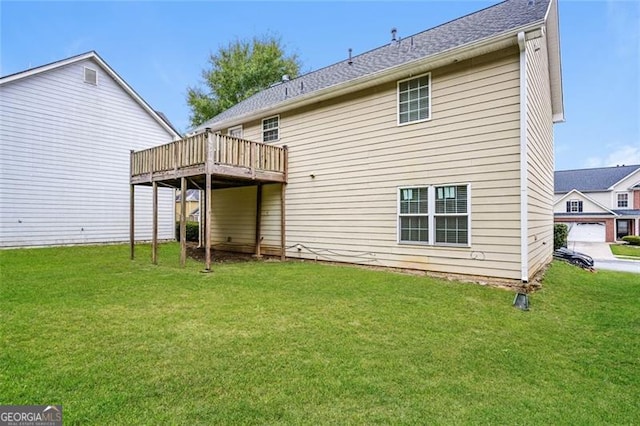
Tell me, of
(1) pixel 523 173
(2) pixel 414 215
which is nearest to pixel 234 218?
(2) pixel 414 215

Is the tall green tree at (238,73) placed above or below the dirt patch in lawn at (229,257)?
above

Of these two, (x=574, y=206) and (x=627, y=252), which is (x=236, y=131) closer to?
(x=627, y=252)

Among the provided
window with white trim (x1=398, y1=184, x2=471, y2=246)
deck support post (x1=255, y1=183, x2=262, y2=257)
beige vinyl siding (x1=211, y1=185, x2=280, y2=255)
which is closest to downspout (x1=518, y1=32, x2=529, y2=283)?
window with white trim (x1=398, y1=184, x2=471, y2=246)

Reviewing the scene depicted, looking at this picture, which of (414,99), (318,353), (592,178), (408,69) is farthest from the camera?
(592,178)

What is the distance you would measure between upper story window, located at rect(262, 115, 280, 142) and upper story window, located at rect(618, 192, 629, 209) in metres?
36.4

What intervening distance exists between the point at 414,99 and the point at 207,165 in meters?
5.21

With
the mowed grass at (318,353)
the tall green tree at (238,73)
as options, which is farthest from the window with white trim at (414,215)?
the tall green tree at (238,73)

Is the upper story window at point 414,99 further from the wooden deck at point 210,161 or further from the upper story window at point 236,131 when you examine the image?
the upper story window at point 236,131

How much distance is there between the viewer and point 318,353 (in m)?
3.59

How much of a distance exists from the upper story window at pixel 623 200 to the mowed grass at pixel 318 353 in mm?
33951

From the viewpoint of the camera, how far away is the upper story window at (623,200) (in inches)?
1259

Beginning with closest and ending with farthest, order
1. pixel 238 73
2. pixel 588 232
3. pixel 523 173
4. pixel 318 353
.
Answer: pixel 318 353
pixel 523 173
pixel 238 73
pixel 588 232

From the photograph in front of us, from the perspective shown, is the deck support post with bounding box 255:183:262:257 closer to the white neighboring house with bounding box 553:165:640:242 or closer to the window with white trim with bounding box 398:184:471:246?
the window with white trim with bounding box 398:184:471:246

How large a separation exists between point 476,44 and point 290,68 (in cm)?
2212
